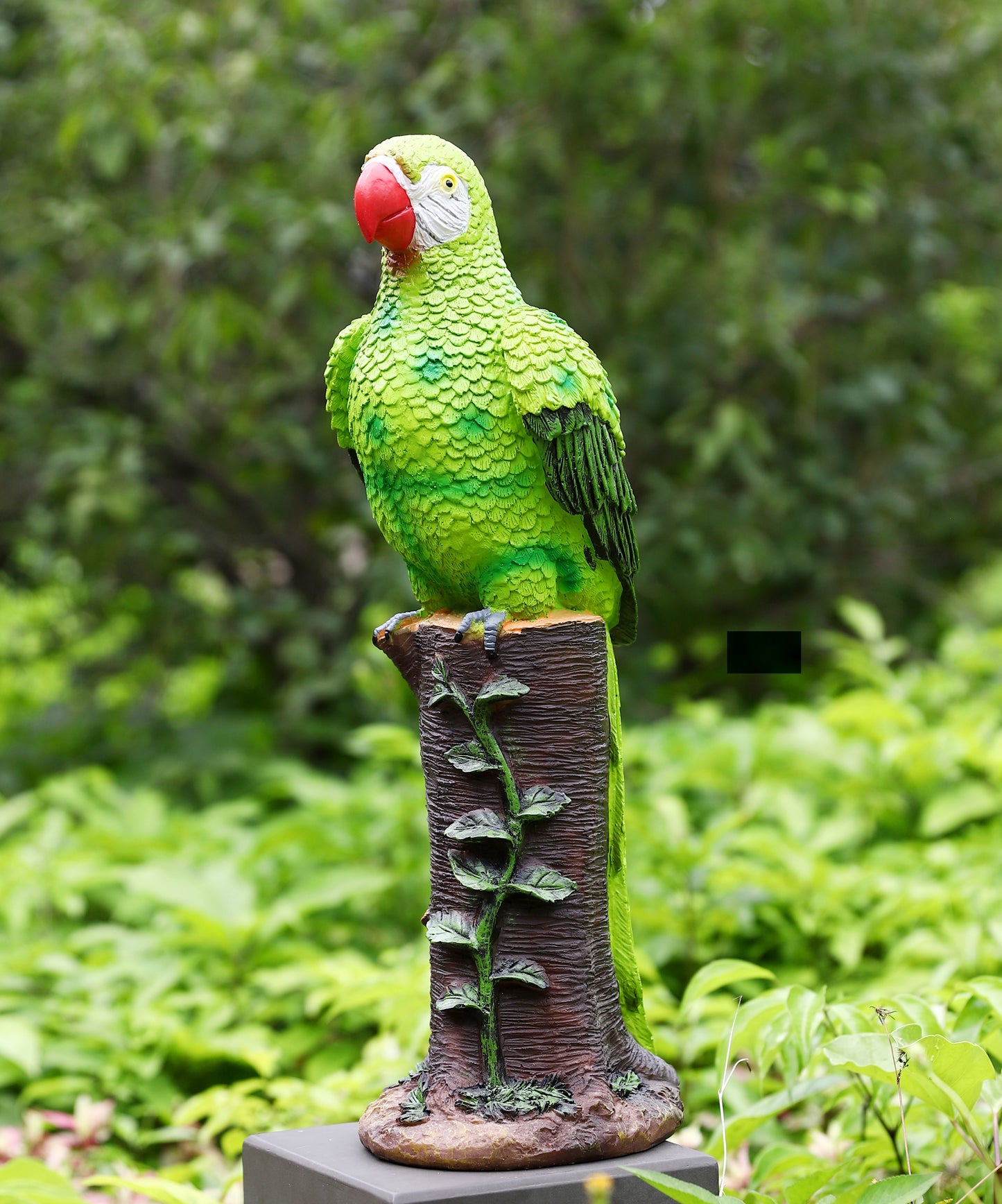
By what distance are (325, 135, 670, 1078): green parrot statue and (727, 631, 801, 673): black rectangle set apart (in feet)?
1.78

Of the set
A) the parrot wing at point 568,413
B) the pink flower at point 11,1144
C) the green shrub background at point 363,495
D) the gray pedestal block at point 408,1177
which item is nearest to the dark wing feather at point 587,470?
the parrot wing at point 568,413

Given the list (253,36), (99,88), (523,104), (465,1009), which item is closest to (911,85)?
(523,104)

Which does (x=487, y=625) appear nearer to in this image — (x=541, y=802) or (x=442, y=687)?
(x=442, y=687)

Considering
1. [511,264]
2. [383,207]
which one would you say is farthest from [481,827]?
[511,264]

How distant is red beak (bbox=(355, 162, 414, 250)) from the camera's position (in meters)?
2.23

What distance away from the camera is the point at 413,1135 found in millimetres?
2121

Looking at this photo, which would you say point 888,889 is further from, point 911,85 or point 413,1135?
point 911,85

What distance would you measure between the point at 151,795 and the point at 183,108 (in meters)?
2.88

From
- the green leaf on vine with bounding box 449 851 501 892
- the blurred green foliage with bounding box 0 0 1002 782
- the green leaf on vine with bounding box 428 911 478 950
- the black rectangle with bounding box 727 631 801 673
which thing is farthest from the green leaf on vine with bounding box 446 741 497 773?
the blurred green foliage with bounding box 0 0 1002 782

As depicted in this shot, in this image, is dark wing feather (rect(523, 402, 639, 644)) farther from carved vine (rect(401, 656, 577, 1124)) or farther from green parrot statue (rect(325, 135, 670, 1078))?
carved vine (rect(401, 656, 577, 1124))

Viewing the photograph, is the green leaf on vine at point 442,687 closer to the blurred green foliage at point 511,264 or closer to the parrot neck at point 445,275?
the parrot neck at point 445,275

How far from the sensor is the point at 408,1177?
6.73ft

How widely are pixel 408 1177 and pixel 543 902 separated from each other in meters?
0.48

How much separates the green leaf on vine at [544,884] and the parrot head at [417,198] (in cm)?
108
